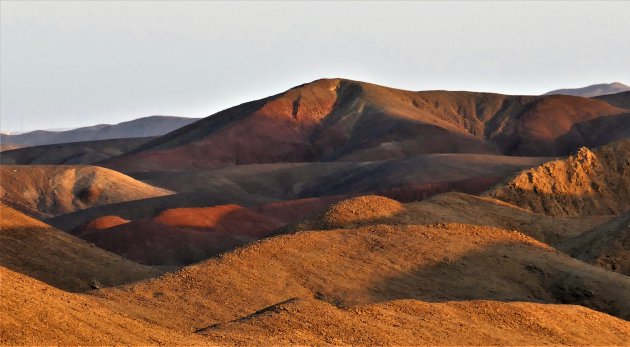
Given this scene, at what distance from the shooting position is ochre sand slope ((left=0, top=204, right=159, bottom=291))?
40625mm

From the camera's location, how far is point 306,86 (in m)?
155

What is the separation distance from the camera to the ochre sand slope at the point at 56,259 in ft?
133

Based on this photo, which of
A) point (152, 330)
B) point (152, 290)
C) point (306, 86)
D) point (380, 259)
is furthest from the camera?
point (306, 86)

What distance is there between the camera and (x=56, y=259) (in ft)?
138

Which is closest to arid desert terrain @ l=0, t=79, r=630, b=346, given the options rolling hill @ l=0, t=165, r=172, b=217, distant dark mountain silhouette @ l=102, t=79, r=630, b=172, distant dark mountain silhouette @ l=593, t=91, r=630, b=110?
rolling hill @ l=0, t=165, r=172, b=217

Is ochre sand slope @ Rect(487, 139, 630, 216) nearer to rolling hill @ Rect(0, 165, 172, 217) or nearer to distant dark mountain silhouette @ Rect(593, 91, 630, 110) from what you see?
rolling hill @ Rect(0, 165, 172, 217)

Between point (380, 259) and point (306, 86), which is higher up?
point (306, 86)

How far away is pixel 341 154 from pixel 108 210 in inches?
2164

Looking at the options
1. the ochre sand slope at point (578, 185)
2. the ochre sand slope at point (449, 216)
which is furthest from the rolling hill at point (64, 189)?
the ochre sand slope at point (449, 216)

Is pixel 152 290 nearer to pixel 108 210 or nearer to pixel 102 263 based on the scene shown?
pixel 102 263

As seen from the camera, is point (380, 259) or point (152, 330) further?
point (380, 259)

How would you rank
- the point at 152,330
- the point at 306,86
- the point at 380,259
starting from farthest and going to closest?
1. the point at 306,86
2. the point at 380,259
3. the point at 152,330

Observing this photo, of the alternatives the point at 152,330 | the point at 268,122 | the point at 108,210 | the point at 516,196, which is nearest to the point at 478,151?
the point at 268,122

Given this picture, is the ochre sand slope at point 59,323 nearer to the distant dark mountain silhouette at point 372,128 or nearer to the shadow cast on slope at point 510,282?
the shadow cast on slope at point 510,282
